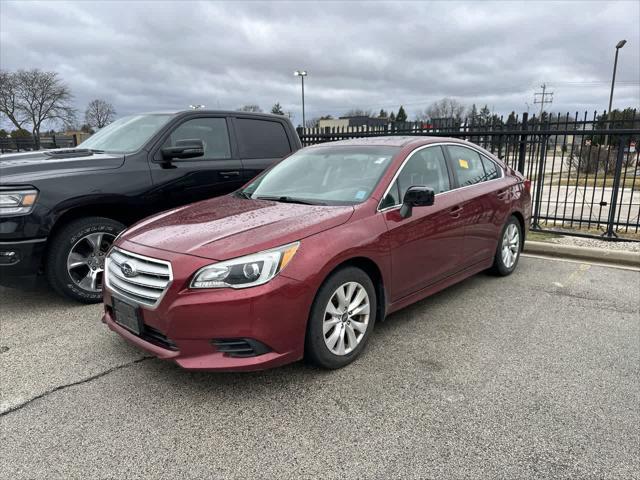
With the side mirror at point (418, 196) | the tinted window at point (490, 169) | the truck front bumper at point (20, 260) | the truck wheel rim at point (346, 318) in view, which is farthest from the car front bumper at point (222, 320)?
the tinted window at point (490, 169)

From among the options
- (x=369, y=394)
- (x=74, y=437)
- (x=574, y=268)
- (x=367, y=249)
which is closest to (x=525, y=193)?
(x=574, y=268)

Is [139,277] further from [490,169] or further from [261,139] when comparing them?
[490,169]

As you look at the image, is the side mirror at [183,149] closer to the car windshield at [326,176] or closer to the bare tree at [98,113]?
the car windshield at [326,176]

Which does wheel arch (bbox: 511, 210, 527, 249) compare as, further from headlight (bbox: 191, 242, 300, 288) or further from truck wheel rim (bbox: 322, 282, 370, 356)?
headlight (bbox: 191, 242, 300, 288)

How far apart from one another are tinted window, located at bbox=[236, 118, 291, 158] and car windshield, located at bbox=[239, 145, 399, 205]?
1349mm

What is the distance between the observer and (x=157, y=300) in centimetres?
275

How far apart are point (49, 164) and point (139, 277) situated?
7.01 ft

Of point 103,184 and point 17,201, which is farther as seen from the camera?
point 103,184

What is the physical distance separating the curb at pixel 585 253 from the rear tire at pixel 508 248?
123cm

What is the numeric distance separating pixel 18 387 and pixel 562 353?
387cm

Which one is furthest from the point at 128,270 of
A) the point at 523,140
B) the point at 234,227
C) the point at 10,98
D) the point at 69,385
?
the point at 10,98

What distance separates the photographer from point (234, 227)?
3.05 meters

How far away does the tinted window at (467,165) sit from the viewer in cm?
448

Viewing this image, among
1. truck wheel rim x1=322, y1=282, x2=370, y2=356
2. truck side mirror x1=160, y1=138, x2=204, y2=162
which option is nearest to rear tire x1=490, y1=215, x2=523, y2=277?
truck wheel rim x1=322, y1=282, x2=370, y2=356
